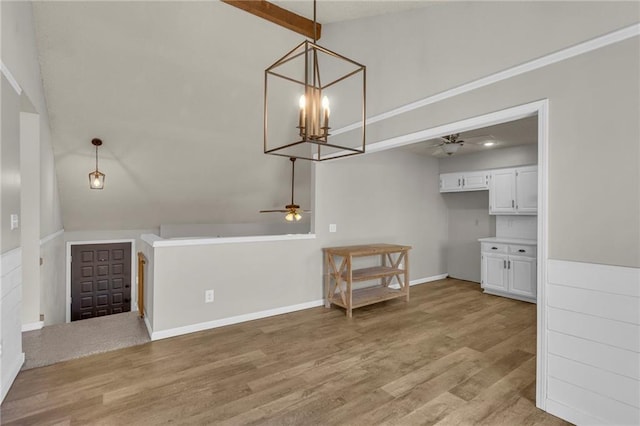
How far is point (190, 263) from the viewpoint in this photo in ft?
11.9

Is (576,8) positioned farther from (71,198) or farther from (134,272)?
(134,272)

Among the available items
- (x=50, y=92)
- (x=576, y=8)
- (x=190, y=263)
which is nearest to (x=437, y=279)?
(x=190, y=263)

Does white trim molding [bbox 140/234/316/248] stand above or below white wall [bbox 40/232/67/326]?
above

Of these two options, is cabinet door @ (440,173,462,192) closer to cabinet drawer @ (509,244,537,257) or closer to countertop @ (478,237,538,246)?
countertop @ (478,237,538,246)

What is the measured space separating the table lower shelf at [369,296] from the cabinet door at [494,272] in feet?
5.07

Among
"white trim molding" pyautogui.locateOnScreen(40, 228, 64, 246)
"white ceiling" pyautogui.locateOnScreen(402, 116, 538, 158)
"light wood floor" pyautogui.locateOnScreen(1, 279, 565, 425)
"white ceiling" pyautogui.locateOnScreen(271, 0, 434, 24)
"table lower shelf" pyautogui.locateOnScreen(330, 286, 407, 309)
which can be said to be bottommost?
"light wood floor" pyautogui.locateOnScreen(1, 279, 565, 425)

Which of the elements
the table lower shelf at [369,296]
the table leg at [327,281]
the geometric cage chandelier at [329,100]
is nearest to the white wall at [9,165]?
the geometric cage chandelier at [329,100]

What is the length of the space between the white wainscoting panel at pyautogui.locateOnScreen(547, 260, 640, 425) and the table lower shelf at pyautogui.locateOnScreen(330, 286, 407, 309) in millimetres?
2323

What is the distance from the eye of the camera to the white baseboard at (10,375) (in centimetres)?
235

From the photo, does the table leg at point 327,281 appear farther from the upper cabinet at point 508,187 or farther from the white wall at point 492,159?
the white wall at point 492,159

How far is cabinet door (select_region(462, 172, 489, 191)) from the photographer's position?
18.5 ft

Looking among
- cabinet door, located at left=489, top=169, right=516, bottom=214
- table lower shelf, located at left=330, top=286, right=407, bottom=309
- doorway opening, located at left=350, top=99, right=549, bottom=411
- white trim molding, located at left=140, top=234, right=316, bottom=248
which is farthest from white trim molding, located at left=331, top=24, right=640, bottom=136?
cabinet door, located at left=489, top=169, right=516, bottom=214

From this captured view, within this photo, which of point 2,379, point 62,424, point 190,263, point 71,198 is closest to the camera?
point 62,424

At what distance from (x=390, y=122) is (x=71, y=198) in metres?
4.80
